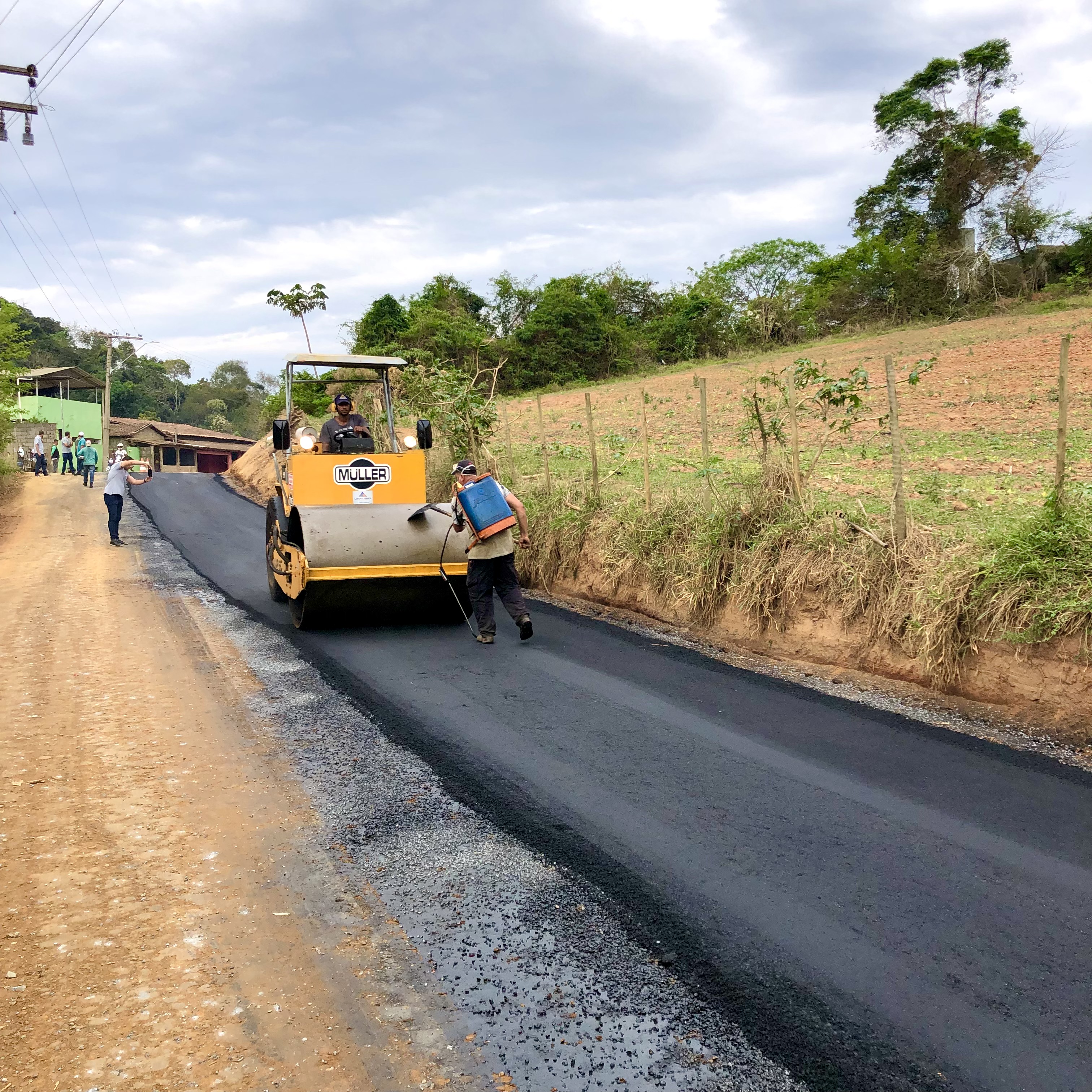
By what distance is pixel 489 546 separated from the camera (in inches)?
331

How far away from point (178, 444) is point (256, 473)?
35232mm

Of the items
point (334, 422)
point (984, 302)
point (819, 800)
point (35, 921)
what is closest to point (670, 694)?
point (819, 800)

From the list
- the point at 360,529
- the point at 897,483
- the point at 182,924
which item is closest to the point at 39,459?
the point at 360,529

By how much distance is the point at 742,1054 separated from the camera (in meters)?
2.89

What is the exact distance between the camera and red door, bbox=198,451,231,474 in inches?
2368

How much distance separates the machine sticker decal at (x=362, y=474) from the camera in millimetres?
9258

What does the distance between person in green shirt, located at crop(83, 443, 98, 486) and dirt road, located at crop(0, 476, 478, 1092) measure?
21.0m

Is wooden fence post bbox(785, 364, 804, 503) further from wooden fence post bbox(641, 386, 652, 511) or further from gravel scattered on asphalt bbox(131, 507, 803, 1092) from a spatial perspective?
gravel scattered on asphalt bbox(131, 507, 803, 1092)

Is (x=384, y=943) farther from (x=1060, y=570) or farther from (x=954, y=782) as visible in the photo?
(x=1060, y=570)

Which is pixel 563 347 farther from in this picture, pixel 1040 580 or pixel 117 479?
pixel 1040 580

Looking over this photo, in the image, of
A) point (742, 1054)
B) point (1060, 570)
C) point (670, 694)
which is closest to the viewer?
point (742, 1054)

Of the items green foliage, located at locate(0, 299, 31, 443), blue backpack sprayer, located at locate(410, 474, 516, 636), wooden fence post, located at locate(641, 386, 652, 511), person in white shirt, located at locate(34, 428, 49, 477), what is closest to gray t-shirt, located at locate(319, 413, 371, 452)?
A: blue backpack sprayer, located at locate(410, 474, 516, 636)

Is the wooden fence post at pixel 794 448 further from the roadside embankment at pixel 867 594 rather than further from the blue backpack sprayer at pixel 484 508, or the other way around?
the blue backpack sprayer at pixel 484 508

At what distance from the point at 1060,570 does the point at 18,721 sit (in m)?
7.07
